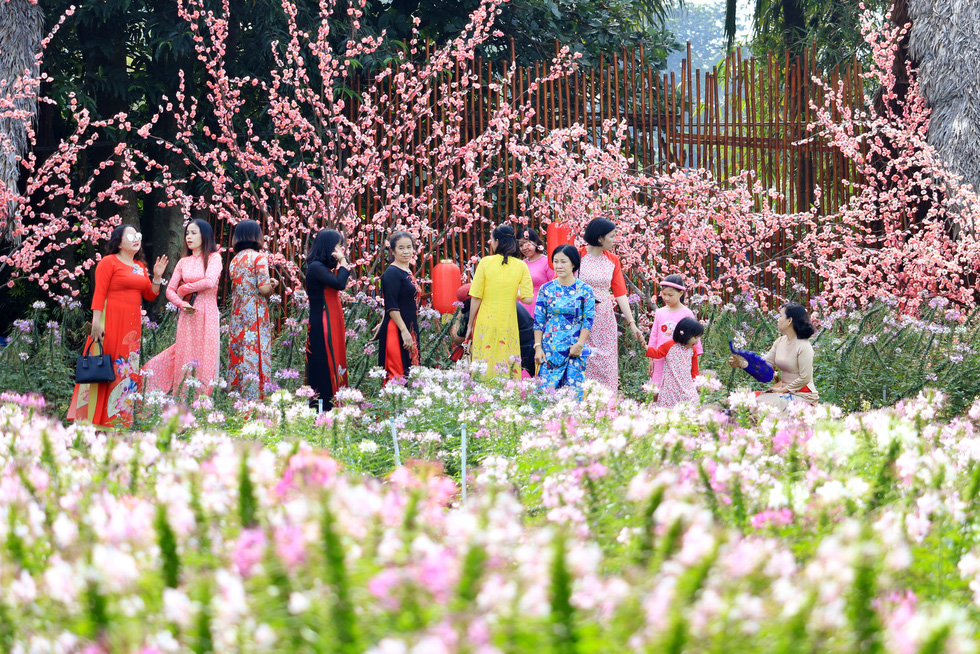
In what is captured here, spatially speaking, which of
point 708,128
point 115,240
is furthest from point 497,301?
point 708,128

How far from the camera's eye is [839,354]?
7969 millimetres

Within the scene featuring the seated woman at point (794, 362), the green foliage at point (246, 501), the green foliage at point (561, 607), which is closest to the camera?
the green foliage at point (561, 607)

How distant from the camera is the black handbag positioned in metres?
6.38

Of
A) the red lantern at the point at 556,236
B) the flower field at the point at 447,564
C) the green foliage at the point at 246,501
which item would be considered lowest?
the flower field at the point at 447,564

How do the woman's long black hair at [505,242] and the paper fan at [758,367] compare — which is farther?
the woman's long black hair at [505,242]

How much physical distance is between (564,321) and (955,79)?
6.46 metres

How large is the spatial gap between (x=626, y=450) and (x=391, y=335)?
3930 millimetres

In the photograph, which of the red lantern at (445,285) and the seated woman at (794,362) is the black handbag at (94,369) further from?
the seated woman at (794,362)

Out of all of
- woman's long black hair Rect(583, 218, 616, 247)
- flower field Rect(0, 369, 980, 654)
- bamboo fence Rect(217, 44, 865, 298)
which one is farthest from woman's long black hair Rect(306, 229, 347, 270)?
flower field Rect(0, 369, 980, 654)

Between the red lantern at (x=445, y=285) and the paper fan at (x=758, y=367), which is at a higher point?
the red lantern at (x=445, y=285)

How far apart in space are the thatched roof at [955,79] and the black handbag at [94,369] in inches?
344

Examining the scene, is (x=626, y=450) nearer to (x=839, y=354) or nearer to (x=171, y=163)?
(x=839, y=354)

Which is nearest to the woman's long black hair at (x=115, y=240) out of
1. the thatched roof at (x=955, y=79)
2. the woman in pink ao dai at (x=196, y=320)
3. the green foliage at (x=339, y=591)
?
the woman in pink ao dai at (x=196, y=320)

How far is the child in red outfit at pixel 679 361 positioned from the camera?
6.27m
